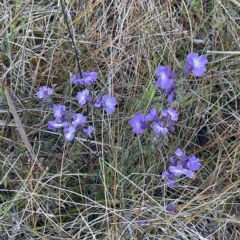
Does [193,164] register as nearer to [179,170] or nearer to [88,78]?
[179,170]

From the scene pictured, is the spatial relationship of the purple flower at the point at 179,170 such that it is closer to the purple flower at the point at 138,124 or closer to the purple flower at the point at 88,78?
the purple flower at the point at 138,124

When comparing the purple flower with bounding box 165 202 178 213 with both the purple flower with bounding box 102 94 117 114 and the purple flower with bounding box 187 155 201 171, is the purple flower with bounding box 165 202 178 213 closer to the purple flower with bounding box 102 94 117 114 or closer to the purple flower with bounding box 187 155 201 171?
the purple flower with bounding box 187 155 201 171

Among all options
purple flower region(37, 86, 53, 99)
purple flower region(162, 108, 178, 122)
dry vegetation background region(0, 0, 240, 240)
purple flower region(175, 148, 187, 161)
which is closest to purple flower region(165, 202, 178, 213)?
dry vegetation background region(0, 0, 240, 240)

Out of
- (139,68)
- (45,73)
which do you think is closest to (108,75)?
(139,68)

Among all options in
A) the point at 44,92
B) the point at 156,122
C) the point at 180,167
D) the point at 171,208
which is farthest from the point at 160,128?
the point at 44,92

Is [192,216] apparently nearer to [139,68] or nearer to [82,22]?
[139,68]

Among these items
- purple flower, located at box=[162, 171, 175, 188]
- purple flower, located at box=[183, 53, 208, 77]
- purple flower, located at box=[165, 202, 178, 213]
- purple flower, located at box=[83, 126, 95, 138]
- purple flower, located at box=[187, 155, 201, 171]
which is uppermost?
purple flower, located at box=[183, 53, 208, 77]
